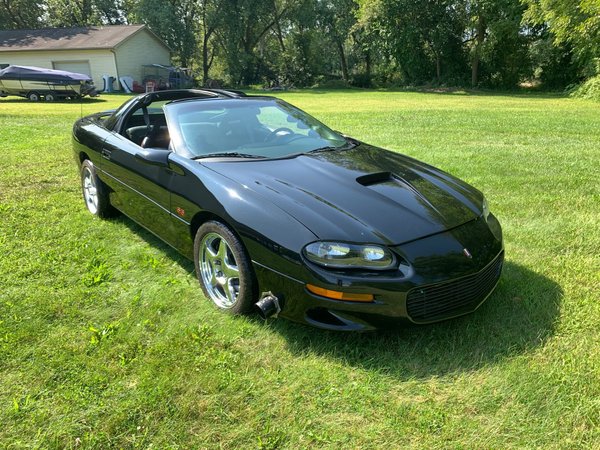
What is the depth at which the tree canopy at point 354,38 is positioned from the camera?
2916 centimetres

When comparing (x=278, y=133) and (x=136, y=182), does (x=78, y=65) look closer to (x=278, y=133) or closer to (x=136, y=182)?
(x=136, y=182)

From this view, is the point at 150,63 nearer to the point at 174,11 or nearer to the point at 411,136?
the point at 174,11

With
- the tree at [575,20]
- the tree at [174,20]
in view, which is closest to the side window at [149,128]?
the tree at [575,20]

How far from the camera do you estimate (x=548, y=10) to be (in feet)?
73.4

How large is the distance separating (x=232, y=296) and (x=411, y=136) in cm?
753

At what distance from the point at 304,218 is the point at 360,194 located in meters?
0.49

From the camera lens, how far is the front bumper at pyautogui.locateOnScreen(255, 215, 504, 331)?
7.65 ft

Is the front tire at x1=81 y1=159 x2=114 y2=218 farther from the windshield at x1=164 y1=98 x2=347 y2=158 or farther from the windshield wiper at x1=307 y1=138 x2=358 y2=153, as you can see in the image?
the windshield wiper at x1=307 y1=138 x2=358 y2=153

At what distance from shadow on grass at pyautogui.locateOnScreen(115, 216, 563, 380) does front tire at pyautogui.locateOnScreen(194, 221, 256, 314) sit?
7.5 inches

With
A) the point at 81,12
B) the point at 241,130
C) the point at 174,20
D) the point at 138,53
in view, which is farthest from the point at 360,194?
the point at 81,12

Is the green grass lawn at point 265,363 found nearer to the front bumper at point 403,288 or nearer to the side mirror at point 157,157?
the front bumper at point 403,288

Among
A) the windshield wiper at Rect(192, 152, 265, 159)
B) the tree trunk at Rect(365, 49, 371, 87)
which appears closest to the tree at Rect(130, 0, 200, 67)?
the tree trunk at Rect(365, 49, 371, 87)

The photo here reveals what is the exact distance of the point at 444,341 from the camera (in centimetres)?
258

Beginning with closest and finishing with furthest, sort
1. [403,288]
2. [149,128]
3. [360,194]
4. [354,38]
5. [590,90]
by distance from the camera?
[403,288], [360,194], [149,128], [590,90], [354,38]
